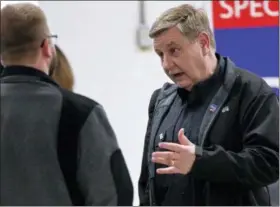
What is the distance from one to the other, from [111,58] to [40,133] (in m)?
1.58

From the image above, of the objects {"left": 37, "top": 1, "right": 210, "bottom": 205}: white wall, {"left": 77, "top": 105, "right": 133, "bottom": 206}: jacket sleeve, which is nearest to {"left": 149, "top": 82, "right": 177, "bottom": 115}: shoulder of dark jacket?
{"left": 77, "top": 105, "right": 133, "bottom": 206}: jacket sleeve

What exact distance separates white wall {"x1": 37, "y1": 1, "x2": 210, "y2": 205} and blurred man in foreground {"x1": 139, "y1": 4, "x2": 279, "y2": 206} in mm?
1145

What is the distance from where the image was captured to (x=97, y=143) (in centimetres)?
123

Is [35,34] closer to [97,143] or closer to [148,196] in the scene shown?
[97,143]

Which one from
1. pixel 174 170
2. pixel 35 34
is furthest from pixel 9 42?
pixel 174 170

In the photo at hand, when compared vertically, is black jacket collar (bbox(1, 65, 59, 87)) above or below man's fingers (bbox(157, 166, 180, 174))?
above

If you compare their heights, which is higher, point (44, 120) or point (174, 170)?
point (44, 120)

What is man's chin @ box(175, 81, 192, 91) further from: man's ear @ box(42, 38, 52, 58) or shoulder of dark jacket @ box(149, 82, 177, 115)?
man's ear @ box(42, 38, 52, 58)

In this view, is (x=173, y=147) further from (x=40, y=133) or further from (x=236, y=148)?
(x=40, y=133)

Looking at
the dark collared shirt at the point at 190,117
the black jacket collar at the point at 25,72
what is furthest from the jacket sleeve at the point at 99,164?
the dark collared shirt at the point at 190,117

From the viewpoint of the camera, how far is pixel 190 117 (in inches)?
59.8

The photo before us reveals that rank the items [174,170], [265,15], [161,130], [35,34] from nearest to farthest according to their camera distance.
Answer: [35,34], [174,170], [161,130], [265,15]

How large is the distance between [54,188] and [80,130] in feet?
0.42

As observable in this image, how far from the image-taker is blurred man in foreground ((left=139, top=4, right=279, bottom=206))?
140 centimetres
